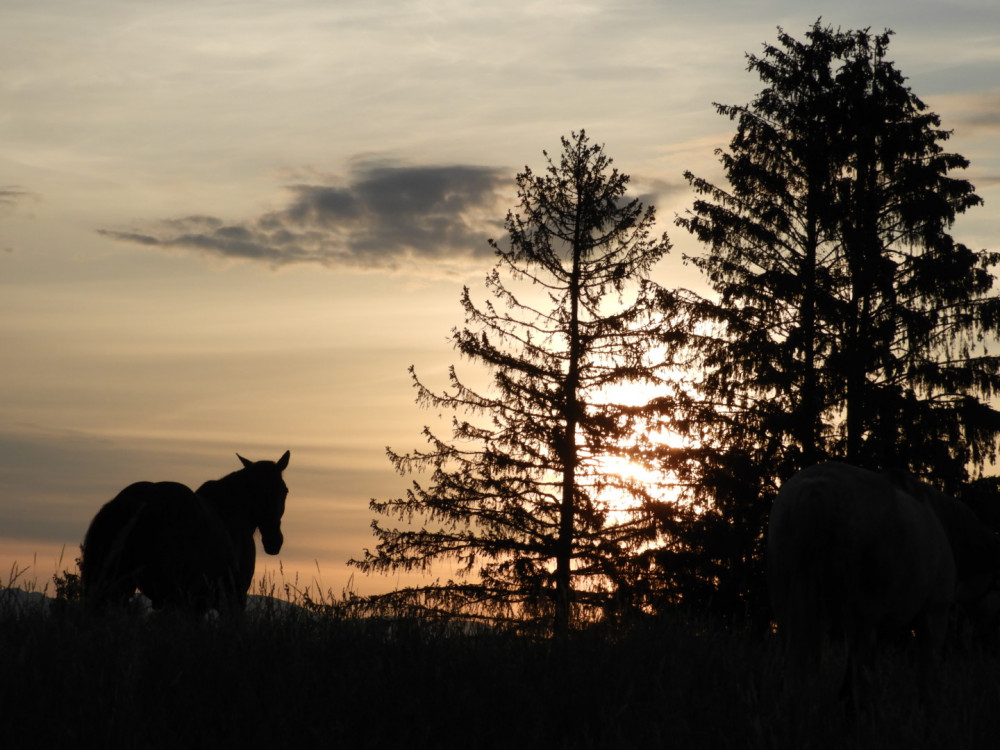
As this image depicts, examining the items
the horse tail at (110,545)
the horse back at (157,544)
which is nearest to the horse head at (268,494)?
the horse back at (157,544)

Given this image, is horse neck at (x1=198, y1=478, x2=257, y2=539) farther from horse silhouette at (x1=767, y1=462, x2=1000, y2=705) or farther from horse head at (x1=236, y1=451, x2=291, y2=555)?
horse silhouette at (x1=767, y1=462, x2=1000, y2=705)

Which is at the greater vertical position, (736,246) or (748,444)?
(736,246)

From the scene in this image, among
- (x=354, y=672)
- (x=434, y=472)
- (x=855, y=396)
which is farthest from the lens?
(x=434, y=472)

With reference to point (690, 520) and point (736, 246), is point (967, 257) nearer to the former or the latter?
point (736, 246)

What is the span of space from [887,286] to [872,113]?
4705 millimetres

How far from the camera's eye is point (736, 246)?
25500 millimetres

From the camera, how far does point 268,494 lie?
1186cm

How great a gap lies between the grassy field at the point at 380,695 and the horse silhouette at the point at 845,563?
0.77 m

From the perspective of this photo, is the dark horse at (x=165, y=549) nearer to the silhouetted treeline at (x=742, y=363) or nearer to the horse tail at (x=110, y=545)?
the horse tail at (x=110, y=545)

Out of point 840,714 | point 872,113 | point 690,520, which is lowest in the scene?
point 840,714

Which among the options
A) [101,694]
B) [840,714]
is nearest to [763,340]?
[840,714]

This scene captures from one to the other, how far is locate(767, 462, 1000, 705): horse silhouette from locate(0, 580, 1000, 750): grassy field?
768 millimetres

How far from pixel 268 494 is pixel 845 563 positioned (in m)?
6.35

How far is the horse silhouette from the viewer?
27.7ft
